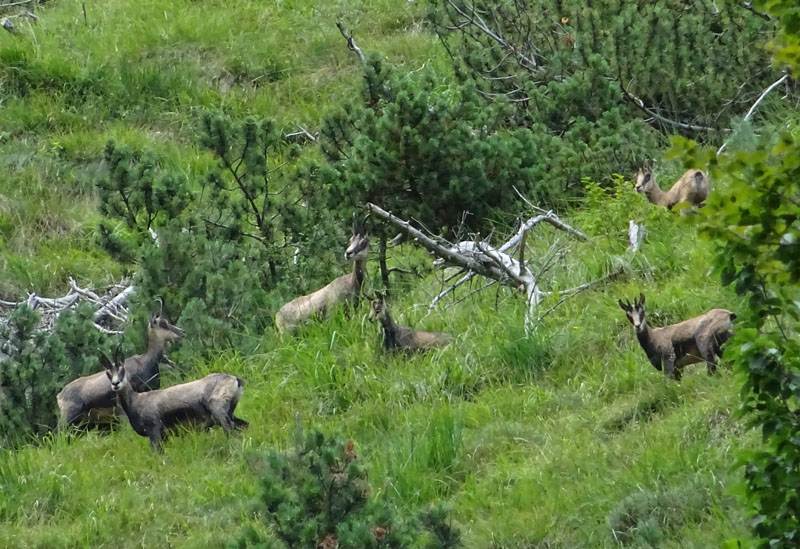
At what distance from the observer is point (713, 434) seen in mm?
5973

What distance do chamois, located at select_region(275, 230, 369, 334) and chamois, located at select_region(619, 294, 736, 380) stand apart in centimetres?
296

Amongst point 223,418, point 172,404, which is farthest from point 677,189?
point 172,404

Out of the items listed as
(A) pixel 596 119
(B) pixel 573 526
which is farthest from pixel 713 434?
(A) pixel 596 119

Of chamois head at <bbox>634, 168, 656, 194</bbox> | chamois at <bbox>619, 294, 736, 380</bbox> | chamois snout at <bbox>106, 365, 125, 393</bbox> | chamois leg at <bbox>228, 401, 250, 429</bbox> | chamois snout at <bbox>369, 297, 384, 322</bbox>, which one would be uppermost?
chamois at <bbox>619, 294, 736, 380</bbox>

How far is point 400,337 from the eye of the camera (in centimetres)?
823

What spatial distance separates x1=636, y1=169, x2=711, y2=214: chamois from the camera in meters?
9.40

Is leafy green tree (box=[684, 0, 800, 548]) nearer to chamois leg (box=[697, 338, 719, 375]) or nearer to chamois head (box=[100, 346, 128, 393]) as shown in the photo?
chamois leg (box=[697, 338, 719, 375])

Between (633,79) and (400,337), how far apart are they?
443 centimetres

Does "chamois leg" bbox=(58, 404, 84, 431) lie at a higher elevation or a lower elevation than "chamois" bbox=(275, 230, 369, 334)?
lower

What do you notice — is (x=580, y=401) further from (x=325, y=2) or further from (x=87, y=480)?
(x=325, y=2)

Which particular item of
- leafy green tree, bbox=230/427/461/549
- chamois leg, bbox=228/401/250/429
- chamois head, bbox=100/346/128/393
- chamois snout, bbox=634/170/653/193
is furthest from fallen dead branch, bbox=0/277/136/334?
leafy green tree, bbox=230/427/461/549

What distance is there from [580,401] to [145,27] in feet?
34.9

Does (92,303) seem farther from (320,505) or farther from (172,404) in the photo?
(320,505)

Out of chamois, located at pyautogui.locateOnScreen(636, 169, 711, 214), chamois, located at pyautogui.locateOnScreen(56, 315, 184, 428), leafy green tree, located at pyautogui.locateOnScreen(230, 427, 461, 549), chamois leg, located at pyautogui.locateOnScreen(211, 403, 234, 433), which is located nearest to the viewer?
leafy green tree, located at pyautogui.locateOnScreen(230, 427, 461, 549)
